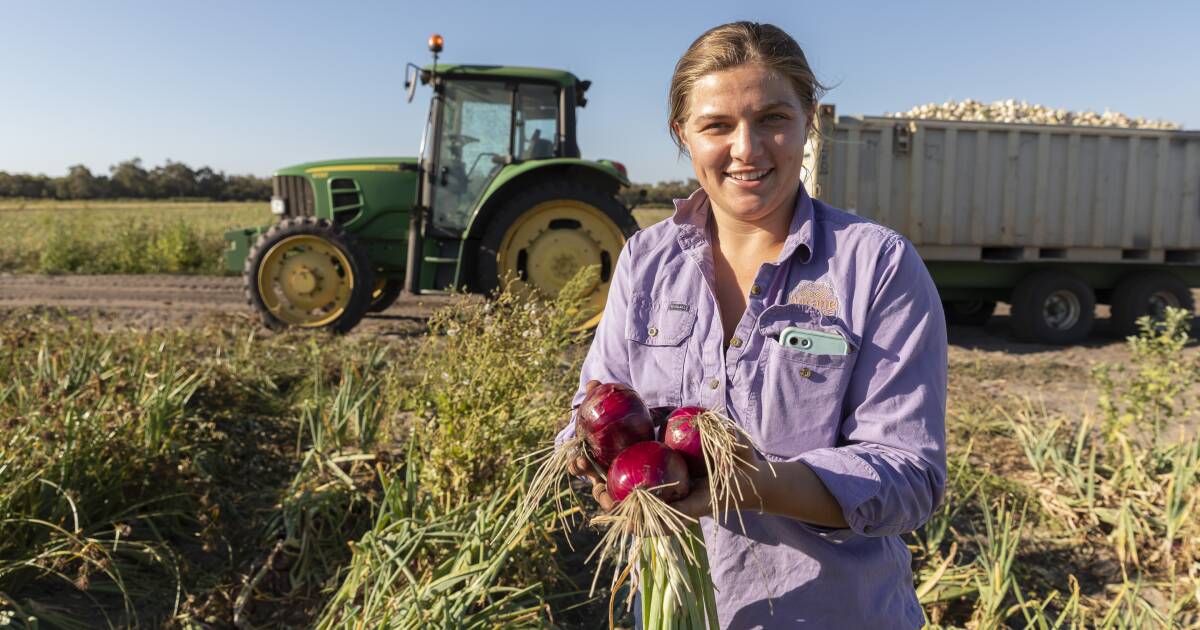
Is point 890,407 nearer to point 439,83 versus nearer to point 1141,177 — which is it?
point 439,83

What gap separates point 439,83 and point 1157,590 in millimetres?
6168

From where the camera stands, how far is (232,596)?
283 centimetres

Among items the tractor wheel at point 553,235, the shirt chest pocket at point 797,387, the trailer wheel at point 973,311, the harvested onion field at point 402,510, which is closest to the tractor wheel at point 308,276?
the tractor wheel at point 553,235

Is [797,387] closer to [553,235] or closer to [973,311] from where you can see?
[553,235]

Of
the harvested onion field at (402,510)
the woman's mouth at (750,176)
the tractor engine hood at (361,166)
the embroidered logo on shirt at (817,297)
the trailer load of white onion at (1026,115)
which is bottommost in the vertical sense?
the harvested onion field at (402,510)

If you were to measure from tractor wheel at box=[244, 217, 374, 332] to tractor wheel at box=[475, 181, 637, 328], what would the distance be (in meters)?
1.09

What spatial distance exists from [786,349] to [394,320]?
7.41 meters

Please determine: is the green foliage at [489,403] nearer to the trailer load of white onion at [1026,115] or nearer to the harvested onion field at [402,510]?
the harvested onion field at [402,510]

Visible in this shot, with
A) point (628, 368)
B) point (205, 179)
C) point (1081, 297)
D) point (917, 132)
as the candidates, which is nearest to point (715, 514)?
point (628, 368)

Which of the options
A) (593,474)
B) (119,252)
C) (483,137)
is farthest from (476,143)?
(119,252)

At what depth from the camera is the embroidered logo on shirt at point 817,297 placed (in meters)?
1.32

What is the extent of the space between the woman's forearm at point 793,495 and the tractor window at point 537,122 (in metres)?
6.40

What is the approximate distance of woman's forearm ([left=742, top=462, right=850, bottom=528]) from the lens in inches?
45.0

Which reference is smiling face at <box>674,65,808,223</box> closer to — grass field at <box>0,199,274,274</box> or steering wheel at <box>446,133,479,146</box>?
steering wheel at <box>446,133,479,146</box>
